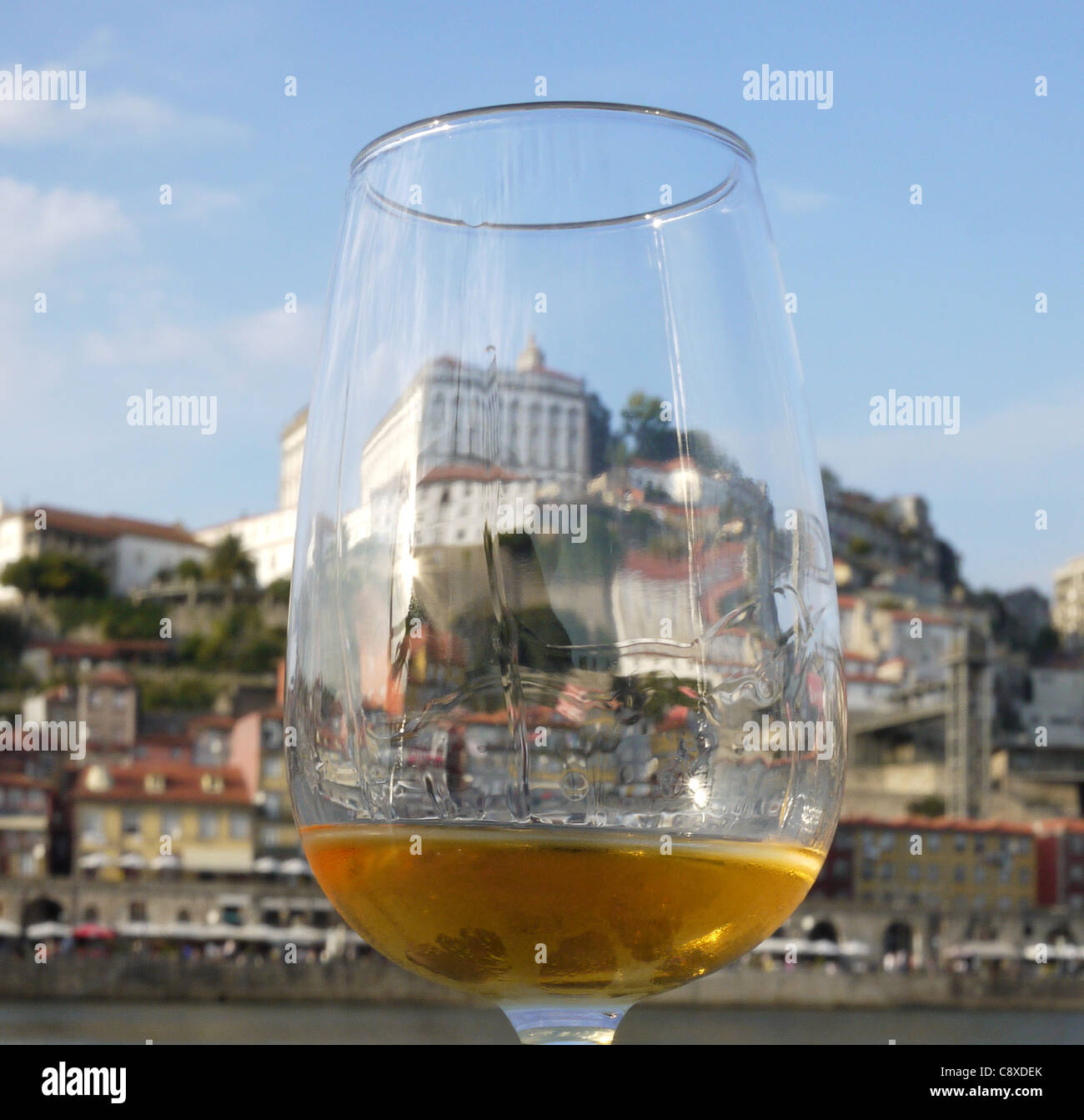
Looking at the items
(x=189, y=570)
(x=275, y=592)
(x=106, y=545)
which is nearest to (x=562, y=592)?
(x=275, y=592)

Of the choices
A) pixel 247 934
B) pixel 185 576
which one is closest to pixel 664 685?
pixel 247 934

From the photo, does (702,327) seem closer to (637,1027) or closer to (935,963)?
(637,1027)

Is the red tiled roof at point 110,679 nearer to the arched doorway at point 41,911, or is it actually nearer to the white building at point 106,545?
the white building at point 106,545

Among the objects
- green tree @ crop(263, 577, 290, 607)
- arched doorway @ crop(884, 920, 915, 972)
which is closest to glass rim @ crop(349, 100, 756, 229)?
arched doorway @ crop(884, 920, 915, 972)

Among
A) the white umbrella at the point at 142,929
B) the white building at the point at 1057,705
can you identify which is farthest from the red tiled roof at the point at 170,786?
the white building at the point at 1057,705

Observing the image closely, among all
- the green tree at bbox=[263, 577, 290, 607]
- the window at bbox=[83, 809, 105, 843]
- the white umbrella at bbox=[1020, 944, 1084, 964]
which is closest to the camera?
the white umbrella at bbox=[1020, 944, 1084, 964]

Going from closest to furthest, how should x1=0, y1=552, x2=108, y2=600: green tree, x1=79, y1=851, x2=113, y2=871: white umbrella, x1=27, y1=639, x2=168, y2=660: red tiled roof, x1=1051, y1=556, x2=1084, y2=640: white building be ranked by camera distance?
x1=79, y1=851, x2=113, y2=871: white umbrella, x1=27, y1=639, x2=168, y2=660: red tiled roof, x1=0, y1=552, x2=108, y2=600: green tree, x1=1051, y1=556, x2=1084, y2=640: white building

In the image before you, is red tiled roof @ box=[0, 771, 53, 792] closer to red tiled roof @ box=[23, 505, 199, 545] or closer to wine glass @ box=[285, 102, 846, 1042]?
red tiled roof @ box=[23, 505, 199, 545]
